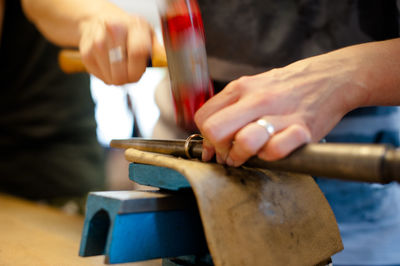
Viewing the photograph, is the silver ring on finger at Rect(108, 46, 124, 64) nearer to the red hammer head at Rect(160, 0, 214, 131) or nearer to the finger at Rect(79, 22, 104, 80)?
the finger at Rect(79, 22, 104, 80)

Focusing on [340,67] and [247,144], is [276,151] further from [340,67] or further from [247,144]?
[340,67]

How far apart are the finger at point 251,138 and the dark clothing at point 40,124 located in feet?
4.88

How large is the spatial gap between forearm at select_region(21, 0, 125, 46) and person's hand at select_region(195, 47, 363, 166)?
634 millimetres

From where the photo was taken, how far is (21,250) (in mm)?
979

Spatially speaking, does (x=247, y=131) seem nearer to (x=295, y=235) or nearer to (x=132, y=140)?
(x=295, y=235)

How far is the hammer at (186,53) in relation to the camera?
78 centimetres

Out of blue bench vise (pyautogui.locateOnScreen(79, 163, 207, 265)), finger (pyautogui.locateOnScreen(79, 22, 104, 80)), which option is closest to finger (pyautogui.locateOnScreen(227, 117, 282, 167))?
blue bench vise (pyautogui.locateOnScreen(79, 163, 207, 265))

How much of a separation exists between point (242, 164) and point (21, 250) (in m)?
0.64

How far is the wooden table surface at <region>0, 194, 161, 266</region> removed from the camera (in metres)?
0.89

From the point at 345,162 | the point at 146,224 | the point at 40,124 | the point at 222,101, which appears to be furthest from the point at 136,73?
the point at 40,124

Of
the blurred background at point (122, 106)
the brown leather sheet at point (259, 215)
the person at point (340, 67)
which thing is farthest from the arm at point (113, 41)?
the blurred background at point (122, 106)

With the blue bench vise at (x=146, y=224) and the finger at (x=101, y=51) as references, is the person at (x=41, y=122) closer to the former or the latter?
the finger at (x=101, y=51)

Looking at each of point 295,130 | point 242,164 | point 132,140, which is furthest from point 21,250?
point 295,130

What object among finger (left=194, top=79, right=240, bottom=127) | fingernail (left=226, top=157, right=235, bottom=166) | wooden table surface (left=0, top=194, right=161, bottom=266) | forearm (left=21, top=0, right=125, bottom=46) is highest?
forearm (left=21, top=0, right=125, bottom=46)
